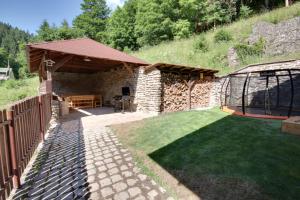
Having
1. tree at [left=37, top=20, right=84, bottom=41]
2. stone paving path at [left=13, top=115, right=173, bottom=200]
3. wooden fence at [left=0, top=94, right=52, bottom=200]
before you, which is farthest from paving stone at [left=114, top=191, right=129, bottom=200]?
tree at [left=37, top=20, right=84, bottom=41]

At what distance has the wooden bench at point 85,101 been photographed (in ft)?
34.4

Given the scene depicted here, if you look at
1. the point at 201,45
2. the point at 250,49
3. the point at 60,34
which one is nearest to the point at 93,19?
the point at 60,34

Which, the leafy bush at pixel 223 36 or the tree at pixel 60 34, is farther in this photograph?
the tree at pixel 60 34

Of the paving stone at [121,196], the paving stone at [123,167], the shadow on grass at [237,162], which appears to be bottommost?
the paving stone at [121,196]

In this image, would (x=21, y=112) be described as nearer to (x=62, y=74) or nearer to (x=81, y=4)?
(x=62, y=74)

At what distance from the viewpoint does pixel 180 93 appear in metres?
8.66

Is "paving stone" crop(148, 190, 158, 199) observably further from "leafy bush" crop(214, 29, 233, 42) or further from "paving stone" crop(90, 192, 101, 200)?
"leafy bush" crop(214, 29, 233, 42)

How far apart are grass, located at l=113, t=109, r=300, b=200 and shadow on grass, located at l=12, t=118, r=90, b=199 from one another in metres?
1.07

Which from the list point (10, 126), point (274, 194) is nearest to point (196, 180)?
point (274, 194)

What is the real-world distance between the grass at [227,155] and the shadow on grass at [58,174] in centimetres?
107

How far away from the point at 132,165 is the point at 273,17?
590 inches

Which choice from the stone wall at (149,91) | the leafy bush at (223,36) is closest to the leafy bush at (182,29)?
the leafy bush at (223,36)

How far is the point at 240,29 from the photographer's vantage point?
1388cm

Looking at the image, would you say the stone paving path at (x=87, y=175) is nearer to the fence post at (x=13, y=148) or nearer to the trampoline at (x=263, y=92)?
the fence post at (x=13, y=148)
